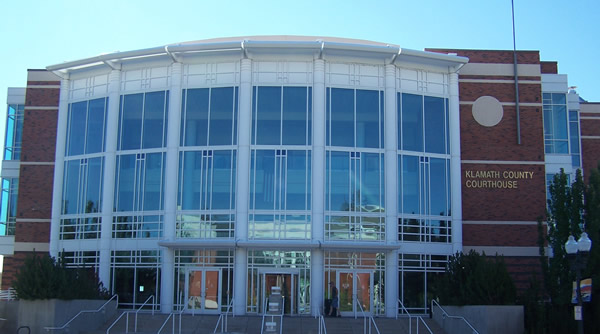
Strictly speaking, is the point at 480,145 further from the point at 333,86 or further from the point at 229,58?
the point at 229,58

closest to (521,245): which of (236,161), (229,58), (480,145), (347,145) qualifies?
(480,145)

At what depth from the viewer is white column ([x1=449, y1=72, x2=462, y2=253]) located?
1286 inches

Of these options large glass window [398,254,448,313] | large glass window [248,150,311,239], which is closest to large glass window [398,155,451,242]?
large glass window [398,254,448,313]

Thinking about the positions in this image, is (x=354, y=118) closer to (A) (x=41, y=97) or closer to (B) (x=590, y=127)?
(A) (x=41, y=97)

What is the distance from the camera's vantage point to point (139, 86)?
33.7 metres

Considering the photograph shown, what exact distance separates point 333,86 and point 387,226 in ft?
22.5

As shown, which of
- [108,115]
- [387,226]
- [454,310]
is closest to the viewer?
[454,310]

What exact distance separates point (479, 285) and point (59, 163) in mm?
20724

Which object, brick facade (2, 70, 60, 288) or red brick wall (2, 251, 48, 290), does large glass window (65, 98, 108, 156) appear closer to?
brick facade (2, 70, 60, 288)

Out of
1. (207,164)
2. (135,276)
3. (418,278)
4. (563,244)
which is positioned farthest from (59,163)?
(563,244)

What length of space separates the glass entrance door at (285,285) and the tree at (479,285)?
20.7ft

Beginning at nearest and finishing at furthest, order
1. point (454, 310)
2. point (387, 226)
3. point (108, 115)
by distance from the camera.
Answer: point (454, 310)
point (387, 226)
point (108, 115)

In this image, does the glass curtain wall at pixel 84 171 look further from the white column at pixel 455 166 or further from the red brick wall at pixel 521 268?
the red brick wall at pixel 521 268

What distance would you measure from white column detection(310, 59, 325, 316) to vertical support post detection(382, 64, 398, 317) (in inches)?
→ 116
